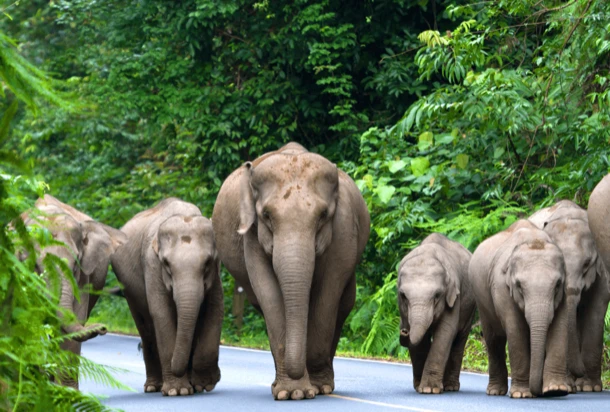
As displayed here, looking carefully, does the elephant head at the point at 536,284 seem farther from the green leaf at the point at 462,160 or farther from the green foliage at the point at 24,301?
the green foliage at the point at 24,301

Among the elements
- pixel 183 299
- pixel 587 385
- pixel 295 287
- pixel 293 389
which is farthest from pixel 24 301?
pixel 587 385

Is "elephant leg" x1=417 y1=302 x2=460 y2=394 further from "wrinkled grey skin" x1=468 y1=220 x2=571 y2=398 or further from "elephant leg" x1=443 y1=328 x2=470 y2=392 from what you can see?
"wrinkled grey skin" x1=468 y1=220 x2=571 y2=398

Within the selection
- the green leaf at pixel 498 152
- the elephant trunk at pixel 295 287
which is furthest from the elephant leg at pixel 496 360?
the green leaf at pixel 498 152

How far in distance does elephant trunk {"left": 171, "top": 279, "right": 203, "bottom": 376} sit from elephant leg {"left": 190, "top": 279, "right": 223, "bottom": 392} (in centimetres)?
30

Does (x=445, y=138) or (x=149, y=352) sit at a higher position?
(x=445, y=138)

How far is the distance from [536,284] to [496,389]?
4.00 feet

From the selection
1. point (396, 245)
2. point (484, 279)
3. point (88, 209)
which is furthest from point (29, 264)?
point (88, 209)

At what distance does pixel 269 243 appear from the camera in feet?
38.8

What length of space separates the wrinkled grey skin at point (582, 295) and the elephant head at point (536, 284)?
65cm

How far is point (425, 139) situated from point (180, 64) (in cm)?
594

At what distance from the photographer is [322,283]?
1216 cm

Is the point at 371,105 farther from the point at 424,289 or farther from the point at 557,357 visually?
the point at 557,357

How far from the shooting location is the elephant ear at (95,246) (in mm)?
13719

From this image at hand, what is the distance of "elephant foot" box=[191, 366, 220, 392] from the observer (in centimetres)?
1288
